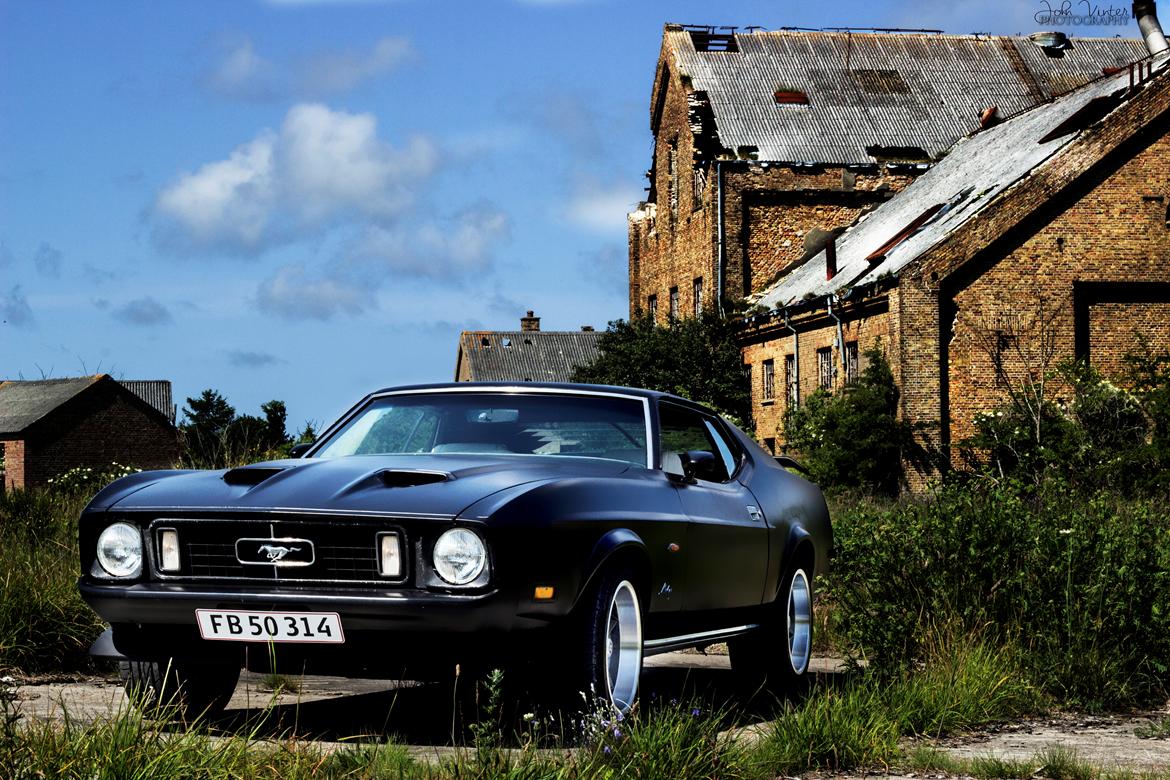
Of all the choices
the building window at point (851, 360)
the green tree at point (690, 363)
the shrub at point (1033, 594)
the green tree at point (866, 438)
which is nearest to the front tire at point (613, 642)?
the shrub at point (1033, 594)

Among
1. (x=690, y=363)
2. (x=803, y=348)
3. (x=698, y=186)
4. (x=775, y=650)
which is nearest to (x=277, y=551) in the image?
(x=775, y=650)

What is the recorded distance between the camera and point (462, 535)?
6020mm

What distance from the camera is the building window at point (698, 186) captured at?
45.2 meters

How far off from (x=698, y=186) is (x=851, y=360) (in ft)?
42.5

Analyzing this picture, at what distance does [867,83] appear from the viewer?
154ft

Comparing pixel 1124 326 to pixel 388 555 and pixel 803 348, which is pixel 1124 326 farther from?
pixel 388 555

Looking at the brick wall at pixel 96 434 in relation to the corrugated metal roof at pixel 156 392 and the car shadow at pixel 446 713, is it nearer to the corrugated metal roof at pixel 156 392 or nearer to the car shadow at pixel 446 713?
the corrugated metal roof at pixel 156 392

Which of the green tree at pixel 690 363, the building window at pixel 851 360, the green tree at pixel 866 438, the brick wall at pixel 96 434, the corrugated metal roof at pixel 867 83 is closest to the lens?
the green tree at pixel 866 438

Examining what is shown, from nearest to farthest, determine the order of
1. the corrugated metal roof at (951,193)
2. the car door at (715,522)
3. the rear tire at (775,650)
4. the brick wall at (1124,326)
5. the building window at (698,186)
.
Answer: the car door at (715,522) → the rear tire at (775,650) → the brick wall at (1124,326) → the corrugated metal roof at (951,193) → the building window at (698,186)

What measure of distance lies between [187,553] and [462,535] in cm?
116

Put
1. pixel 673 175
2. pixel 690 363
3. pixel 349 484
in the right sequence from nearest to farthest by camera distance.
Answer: pixel 349 484, pixel 690 363, pixel 673 175

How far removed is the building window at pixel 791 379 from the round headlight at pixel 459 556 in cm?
3108

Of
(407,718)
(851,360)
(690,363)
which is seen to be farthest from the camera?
(690,363)

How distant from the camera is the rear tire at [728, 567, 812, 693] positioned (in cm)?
845
